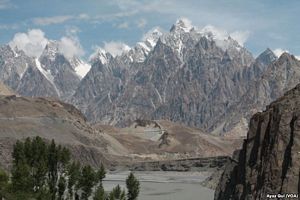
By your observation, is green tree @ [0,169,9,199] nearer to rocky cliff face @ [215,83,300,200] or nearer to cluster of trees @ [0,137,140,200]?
cluster of trees @ [0,137,140,200]

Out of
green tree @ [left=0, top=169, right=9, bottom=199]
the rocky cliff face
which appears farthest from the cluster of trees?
the rocky cliff face

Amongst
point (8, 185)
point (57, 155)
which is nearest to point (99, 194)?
Answer: point (8, 185)

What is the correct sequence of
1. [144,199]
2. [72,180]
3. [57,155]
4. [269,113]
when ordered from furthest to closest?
[144,199] < [57,155] < [72,180] < [269,113]

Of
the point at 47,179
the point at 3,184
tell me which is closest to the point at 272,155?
the point at 3,184

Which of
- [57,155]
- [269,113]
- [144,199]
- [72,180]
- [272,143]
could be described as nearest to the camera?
[272,143]

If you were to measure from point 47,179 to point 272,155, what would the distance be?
36.2 metres

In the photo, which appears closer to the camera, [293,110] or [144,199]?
[293,110]

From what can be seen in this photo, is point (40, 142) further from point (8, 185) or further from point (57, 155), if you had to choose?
point (8, 185)

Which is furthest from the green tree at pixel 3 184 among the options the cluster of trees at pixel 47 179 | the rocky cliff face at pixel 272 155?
the rocky cliff face at pixel 272 155

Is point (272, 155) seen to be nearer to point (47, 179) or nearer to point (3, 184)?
point (3, 184)

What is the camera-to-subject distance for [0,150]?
7362 inches

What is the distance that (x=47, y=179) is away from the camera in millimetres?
87438

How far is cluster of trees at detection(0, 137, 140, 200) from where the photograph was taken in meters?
68.6

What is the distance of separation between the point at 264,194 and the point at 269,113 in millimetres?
12846
